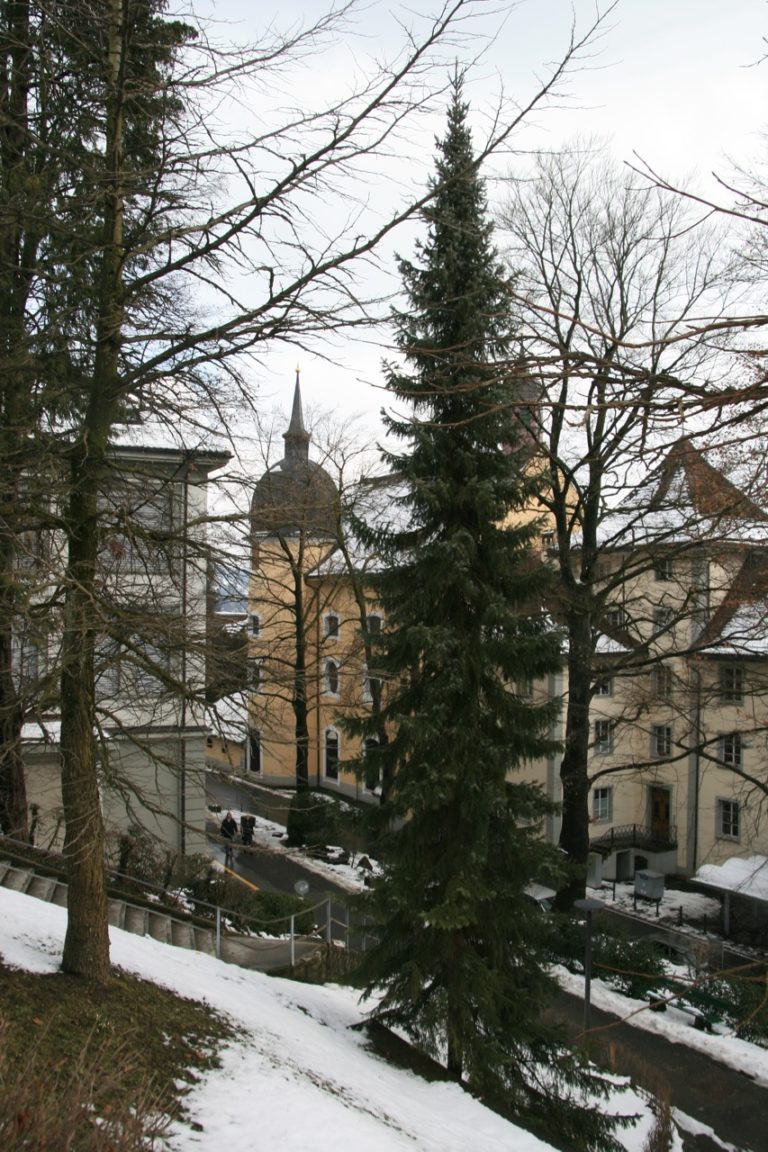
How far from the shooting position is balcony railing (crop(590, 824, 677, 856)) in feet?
92.8

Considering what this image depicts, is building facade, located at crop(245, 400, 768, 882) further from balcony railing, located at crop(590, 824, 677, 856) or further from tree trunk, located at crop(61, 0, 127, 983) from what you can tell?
tree trunk, located at crop(61, 0, 127, 983)

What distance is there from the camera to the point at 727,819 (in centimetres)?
2734

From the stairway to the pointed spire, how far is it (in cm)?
2386

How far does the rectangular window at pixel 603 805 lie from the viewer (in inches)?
1162

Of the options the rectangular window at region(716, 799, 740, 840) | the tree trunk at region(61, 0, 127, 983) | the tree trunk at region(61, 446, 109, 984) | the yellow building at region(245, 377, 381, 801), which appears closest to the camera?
the tree trunk at region(61, 0, 127, 983)

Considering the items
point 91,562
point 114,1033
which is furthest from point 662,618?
point 114,1033

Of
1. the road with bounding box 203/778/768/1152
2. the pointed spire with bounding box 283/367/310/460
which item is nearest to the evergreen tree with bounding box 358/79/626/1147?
the road with bounding box 203/778/768/1152

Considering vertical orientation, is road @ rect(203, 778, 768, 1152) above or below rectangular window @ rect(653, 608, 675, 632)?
below

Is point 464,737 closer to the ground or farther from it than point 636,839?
farther from it

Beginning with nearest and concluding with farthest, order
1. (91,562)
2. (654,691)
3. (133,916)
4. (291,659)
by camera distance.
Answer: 1. (91,562)
2. (291,659)
3. (133,916)
4. (654,691)

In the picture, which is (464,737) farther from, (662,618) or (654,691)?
(654,691)

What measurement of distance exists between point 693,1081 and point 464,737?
758 centimetres

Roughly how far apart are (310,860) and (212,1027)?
19.0m

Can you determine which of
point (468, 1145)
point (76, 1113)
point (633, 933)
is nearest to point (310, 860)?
point (633, 933)
